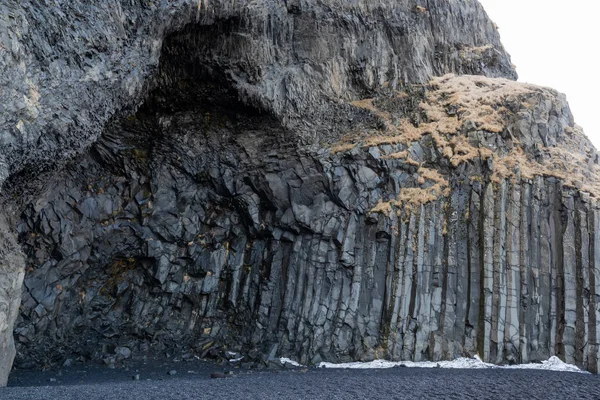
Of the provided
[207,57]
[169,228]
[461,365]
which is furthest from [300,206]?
[461,365]

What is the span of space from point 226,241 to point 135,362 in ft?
16.1

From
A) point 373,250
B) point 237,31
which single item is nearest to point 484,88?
point 373,250

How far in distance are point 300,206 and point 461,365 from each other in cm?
704

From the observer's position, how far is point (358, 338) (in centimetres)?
1579

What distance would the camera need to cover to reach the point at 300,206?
17.5m

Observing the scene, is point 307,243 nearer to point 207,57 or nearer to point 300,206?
point 300,206

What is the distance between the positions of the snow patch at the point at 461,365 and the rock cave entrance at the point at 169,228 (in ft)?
10.7

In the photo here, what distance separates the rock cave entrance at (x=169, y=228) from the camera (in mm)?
16188

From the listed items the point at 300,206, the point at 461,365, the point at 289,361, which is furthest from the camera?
the point at 300,206

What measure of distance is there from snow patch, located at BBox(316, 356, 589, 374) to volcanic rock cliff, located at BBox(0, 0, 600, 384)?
9.9 inches

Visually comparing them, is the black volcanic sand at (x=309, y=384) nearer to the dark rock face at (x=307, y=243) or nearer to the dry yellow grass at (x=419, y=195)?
the dark rock face at (x=307, y=243)

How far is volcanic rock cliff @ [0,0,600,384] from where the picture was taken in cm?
1500

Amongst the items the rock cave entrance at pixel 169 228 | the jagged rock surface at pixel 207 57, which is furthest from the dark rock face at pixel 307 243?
the jagged rock surface at pixel 207 57

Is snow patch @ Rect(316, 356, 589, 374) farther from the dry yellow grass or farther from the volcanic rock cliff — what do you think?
the dry yellow grass
